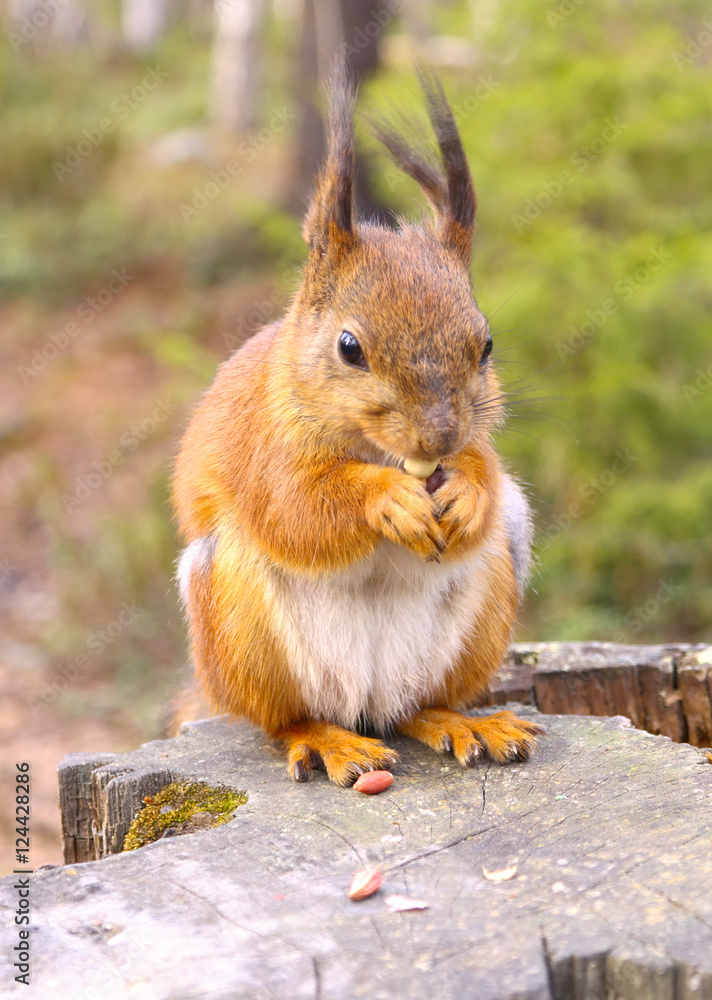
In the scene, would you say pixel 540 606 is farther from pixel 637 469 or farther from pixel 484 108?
pixel 484 108

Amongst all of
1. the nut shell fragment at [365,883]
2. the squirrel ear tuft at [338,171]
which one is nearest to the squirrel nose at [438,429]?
the squirrel ear tuft at [338,171]

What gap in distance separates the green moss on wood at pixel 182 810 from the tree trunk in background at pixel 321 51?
657cm

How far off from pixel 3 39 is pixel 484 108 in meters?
13.2

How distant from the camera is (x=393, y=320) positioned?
2.50 meters

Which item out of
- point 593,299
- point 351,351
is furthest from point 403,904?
point 593,299

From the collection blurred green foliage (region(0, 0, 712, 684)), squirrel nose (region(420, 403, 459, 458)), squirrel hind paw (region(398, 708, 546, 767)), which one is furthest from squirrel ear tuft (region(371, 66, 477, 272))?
blurred green foliage (region(0, 0, 712, 684))

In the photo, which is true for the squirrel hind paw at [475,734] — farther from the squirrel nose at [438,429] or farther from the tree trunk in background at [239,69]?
the tree trunk in background at [239,69]

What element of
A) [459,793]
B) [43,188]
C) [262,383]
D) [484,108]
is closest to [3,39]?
[43,188]

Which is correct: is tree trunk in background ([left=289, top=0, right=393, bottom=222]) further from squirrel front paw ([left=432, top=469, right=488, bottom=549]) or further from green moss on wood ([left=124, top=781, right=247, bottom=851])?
green moss on wood ([left=124, top=781, right=247, bottom=851])

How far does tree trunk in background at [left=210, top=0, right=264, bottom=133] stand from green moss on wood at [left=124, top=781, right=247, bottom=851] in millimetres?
17445

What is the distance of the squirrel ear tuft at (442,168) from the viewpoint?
2.74 metres

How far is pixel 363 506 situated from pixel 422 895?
3.11 ft

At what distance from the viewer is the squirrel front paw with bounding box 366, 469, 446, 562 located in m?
2.50

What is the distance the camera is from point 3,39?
16.3m
